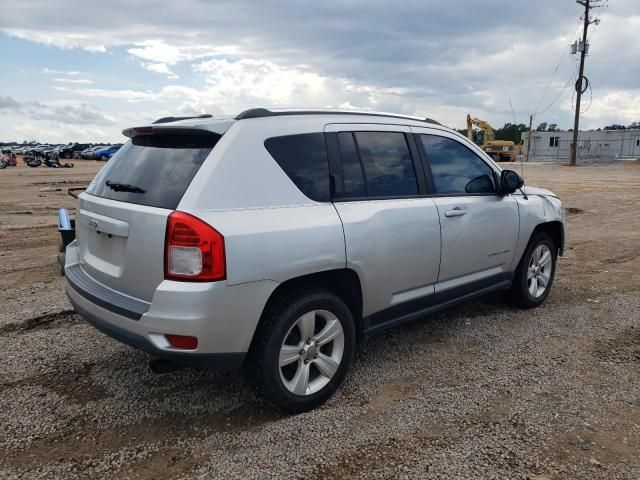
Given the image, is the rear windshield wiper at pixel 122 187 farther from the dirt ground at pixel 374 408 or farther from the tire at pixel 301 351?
the dirt ground at pixel 374 408

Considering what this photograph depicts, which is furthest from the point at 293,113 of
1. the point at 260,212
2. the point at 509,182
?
the point at 509,182

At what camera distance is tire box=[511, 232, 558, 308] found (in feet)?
16.6

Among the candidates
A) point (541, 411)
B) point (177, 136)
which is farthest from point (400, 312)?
point (177, 136)

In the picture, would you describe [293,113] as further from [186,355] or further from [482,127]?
[482,127]

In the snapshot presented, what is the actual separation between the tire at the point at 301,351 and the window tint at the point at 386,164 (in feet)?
3.00

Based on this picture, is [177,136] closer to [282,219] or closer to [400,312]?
[282,219]

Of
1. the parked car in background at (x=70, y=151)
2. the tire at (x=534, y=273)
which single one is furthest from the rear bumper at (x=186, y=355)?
the parked car in background at (x=70, y=151)

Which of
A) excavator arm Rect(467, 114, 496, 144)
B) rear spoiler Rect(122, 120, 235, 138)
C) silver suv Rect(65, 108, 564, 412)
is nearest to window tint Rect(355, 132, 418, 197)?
silver suv Rect(65, 108, 564, 412)

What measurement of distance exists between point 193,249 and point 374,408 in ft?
5.19

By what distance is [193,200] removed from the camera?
2791mm

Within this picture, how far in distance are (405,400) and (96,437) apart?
192cm

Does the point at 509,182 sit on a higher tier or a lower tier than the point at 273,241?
higher

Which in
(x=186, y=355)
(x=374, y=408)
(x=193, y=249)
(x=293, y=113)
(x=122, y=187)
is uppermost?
(x=293, y=113)

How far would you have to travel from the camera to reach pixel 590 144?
51125 mm
